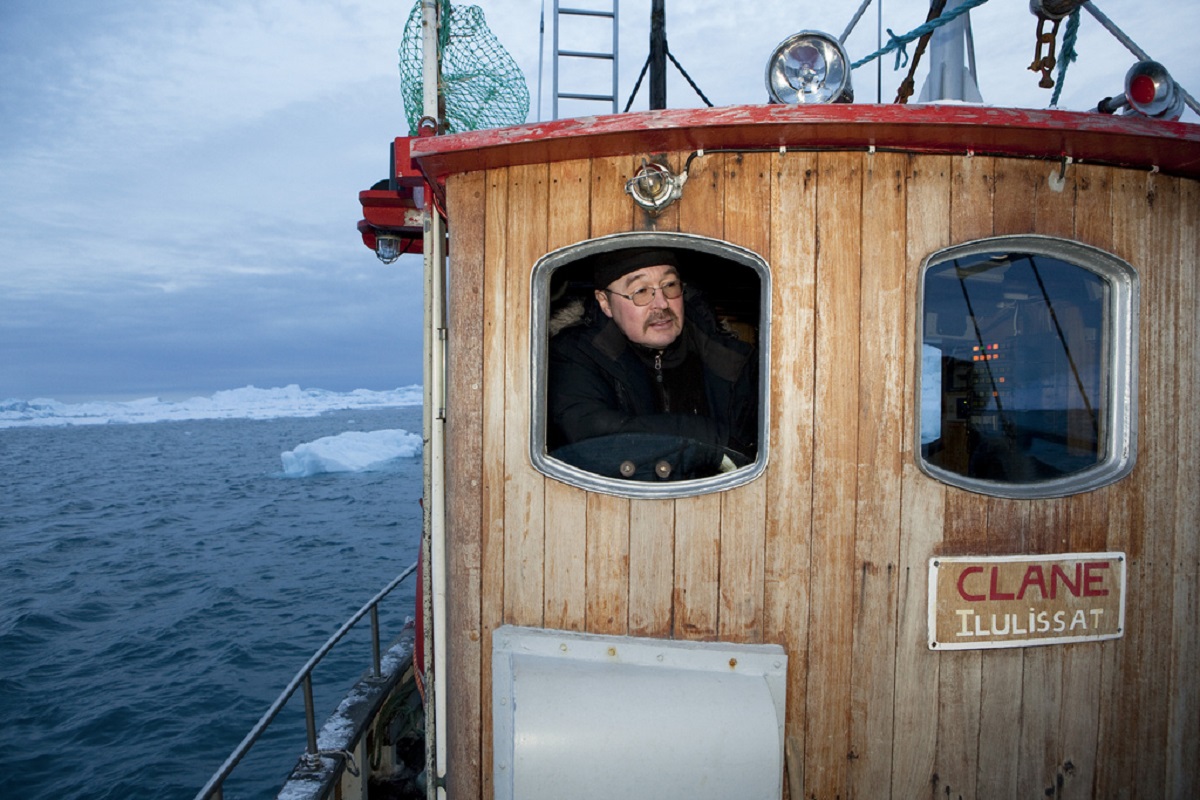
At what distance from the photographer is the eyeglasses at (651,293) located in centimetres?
259

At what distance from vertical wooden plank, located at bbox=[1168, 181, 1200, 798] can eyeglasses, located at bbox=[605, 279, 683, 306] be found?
68.7 inches

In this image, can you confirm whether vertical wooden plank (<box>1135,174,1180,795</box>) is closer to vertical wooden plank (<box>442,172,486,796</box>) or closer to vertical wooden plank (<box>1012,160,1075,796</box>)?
vertical wooden plank (<box>1012,160,1075,796</box>)

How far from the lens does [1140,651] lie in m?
2.43

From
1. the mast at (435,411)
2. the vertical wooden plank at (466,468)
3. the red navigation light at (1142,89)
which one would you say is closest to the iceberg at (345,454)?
the mast at (435,411)

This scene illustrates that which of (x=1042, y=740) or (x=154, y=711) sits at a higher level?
(x=1042, y=740)

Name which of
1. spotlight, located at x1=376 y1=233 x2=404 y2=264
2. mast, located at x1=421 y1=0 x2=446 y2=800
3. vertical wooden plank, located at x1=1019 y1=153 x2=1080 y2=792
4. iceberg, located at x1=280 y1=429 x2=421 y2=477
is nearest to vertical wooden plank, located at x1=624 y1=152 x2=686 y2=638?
mast, located at x1=421 y1=0 x2=446 y2=800

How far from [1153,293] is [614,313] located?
1881 millimetres

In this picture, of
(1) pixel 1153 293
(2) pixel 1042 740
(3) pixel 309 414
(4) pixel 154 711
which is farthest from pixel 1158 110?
(3) pixel 309 414

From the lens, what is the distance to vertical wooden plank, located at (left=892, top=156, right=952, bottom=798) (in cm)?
235

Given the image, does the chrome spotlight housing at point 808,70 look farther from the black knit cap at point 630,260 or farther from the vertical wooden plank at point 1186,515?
the vertical wooden plank at point 1186,515

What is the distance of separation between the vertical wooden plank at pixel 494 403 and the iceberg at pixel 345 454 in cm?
4435

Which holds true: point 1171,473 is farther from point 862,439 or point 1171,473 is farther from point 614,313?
point 614,313

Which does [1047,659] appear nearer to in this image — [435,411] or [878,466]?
[878,466]

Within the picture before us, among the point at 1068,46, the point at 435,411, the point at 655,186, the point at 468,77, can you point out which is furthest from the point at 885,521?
the point at 468,77
